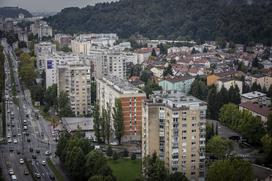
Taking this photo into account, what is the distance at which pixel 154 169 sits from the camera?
Answer: 8367 millimetres

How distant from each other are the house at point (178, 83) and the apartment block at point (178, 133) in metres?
7.39

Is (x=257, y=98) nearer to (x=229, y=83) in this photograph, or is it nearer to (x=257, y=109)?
(x=257, y=109)

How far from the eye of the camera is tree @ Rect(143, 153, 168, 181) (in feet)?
27.2

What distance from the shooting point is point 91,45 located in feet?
74.6

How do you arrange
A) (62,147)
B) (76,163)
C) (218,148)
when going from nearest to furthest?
(76,163) → (218,148) → (62,147)

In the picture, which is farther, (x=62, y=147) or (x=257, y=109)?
(x=257, y=109)

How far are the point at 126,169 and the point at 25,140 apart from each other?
306 centimetres

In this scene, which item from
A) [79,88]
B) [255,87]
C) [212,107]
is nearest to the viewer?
[212,107]

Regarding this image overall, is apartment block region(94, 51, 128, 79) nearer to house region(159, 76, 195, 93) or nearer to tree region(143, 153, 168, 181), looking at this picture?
house region(159, 76, 195, 93)

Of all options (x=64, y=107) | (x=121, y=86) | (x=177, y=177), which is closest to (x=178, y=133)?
(x=177, y=177)

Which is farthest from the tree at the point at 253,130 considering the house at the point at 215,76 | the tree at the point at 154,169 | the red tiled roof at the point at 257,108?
the house at the point at 215,76

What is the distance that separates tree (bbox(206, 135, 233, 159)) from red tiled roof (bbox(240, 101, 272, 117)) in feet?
7.30

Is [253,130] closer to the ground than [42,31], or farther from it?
closer to the ground

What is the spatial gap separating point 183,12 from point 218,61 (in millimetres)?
12456
